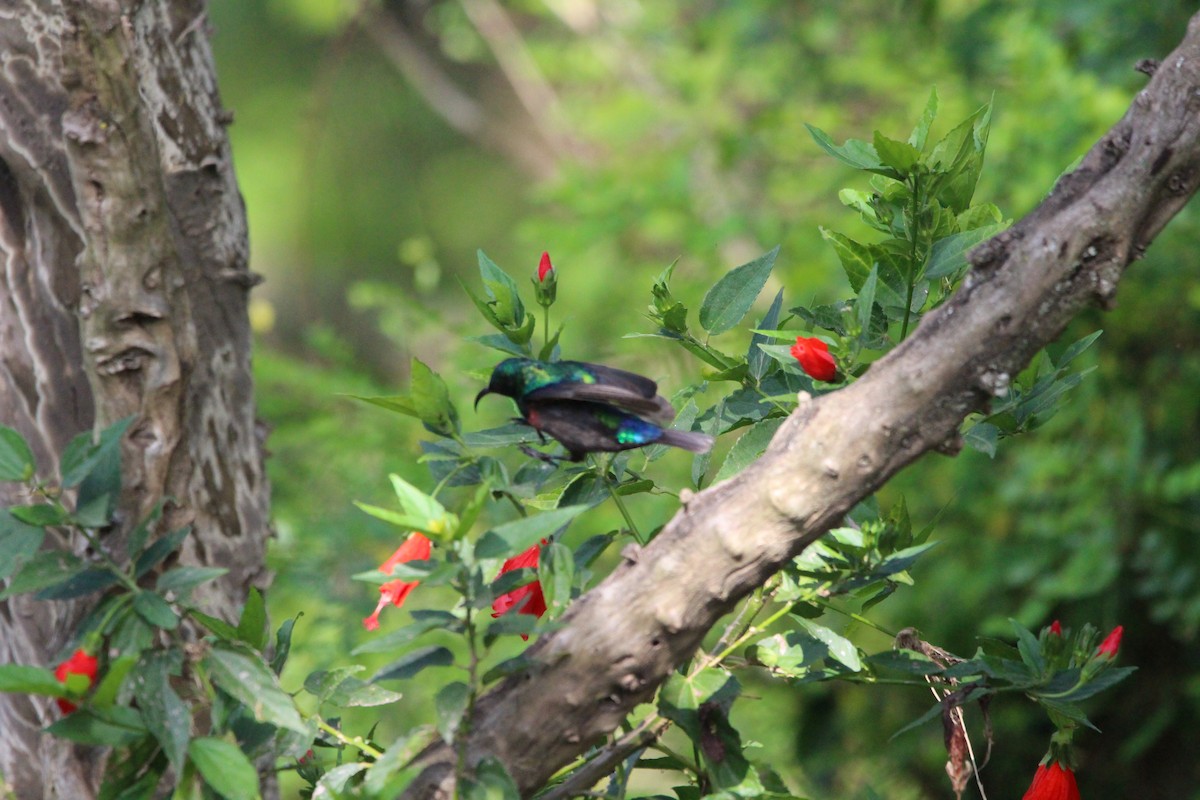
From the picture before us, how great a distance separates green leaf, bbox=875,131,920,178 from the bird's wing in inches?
9.6

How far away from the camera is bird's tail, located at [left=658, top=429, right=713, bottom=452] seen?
0.79 meters

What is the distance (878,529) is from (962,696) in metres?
0.16

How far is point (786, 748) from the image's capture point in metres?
2.73

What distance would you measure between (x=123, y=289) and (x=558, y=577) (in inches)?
21.3

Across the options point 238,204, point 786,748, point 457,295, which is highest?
point 238,204

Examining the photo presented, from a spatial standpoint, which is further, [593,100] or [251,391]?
[593,100]

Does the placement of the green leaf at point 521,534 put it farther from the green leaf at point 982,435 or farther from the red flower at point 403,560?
the green leaf at point 982,435

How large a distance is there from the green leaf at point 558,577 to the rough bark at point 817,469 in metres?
0.03

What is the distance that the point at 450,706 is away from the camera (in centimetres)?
68

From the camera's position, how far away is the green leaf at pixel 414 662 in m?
0.70

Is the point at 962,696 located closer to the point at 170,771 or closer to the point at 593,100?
the point at 170,771

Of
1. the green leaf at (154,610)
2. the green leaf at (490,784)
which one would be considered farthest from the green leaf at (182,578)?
the green leaf at (490,784)

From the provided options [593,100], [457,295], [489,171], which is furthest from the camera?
[489,171]

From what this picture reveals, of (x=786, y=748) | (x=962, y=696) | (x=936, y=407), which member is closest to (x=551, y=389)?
(x=936, y=407)
